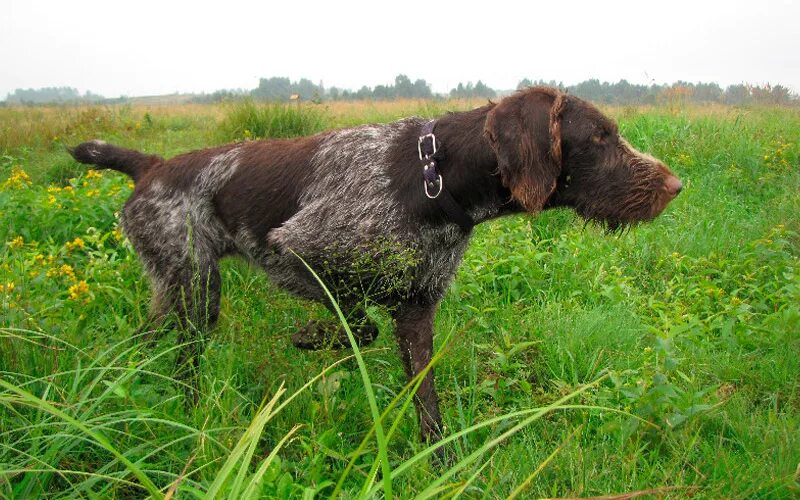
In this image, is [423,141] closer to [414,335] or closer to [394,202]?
[394,202]

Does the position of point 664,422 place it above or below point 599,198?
below

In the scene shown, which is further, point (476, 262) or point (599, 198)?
point (476, 262)

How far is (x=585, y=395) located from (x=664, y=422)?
418 millimetres

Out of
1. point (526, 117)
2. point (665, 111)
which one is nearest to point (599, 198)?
point (526, 117)

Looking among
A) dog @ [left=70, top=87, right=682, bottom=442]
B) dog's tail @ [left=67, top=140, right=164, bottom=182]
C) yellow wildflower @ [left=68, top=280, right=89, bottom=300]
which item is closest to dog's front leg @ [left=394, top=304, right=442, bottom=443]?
dog @ [left=70, top=87, right=682, bottom=442]

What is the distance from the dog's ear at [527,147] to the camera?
2.90 m

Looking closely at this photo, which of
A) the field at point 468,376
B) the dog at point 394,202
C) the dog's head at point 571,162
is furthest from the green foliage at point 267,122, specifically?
the dog's head at point 571,162

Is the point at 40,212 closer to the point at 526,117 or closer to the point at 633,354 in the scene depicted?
the point at 526,117

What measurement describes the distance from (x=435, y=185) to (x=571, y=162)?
0.68 metres

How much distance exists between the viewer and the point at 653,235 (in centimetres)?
550

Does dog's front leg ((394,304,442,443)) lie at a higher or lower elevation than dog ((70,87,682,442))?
lower

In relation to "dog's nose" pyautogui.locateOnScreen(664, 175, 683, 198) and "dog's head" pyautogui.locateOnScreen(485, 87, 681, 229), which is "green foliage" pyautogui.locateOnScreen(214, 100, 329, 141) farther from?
"dog's nose" pyautogui.locateOnScreen(664, 175, 683, 198)

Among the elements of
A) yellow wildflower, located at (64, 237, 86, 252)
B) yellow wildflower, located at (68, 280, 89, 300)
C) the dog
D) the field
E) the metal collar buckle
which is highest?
the metal collar buckle

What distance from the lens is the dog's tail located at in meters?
3.86
